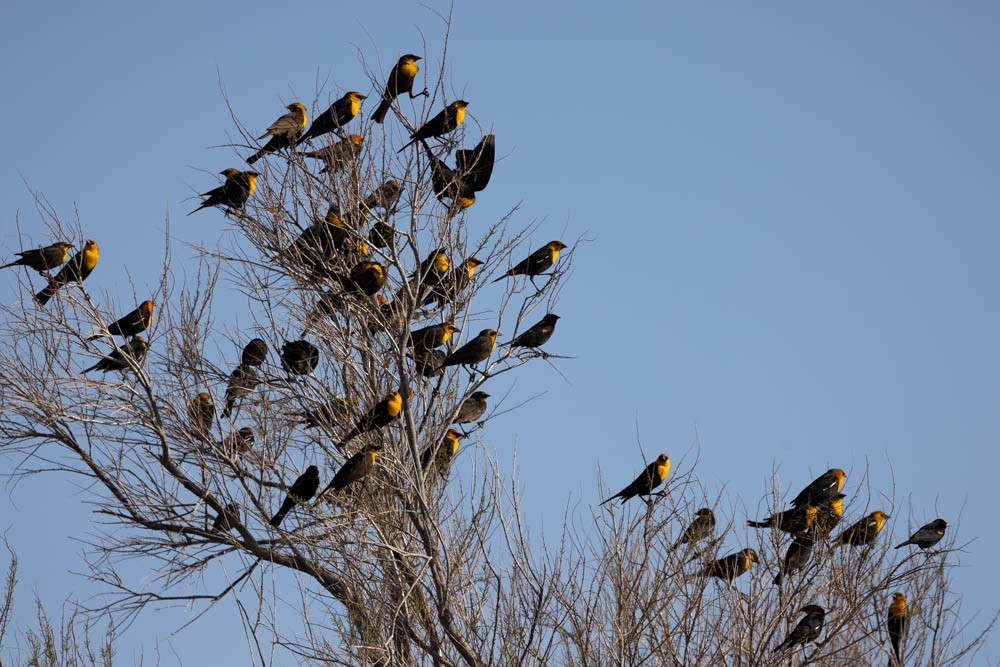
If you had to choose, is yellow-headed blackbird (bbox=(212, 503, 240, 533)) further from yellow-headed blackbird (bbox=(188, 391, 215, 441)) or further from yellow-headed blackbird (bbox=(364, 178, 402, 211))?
yellow-headed blackbird (bbox=(364, 178, 402, 211))

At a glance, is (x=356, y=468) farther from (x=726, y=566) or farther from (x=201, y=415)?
(x=726, y=566)

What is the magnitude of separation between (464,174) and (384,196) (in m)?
0.72

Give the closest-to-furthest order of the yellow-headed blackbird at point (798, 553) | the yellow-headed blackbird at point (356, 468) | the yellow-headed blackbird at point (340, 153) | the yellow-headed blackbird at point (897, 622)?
the yellow-headed blackbird at point (798, 553), the yellow-headed blackbird at point (897, 622), the yellow-headed blackbird at point (356, 468), the yellow-headed blackbird at point (340, 153)

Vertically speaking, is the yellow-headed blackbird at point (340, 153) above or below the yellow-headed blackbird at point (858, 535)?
above

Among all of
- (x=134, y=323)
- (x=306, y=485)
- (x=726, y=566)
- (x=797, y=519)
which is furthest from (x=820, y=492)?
(x=134, y=323)

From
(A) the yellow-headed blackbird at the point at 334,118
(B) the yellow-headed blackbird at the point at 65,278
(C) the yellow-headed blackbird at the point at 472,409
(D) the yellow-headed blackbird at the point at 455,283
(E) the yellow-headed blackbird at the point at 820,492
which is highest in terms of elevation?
(A) the yellow-headed blackbird at the point at 334,118

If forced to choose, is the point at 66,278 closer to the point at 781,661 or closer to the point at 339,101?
the point at 339,101

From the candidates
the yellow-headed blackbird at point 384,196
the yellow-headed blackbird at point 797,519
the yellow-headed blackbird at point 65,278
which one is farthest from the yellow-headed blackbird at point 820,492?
the yellow-headed blackbird at point 65,278

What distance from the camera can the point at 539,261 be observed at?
11.4 metres

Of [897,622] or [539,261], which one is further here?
[539,261]

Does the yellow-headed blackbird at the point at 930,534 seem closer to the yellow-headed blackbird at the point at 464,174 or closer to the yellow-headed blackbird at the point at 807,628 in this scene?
the yellow-headed blackbird at the point at 807,628

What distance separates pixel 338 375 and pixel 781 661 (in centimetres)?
448

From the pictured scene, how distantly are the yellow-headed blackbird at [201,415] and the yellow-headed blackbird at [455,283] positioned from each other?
2235mm

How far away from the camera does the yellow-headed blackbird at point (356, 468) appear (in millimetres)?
9539
